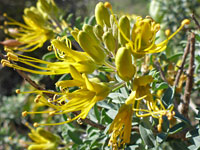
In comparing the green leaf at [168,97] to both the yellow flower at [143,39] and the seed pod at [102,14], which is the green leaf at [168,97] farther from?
the seed pod at [102,14]

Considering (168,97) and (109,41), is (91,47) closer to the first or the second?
(109,41)

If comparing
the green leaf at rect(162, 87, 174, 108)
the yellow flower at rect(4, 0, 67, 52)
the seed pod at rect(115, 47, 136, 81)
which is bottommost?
the green leaf at rect(162, 87, 174, 108)

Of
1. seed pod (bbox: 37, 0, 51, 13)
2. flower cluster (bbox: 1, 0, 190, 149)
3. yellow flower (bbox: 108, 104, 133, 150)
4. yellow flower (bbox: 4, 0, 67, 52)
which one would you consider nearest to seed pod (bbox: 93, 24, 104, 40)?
flower cluster (bbox: 1, 0, 190, 149)

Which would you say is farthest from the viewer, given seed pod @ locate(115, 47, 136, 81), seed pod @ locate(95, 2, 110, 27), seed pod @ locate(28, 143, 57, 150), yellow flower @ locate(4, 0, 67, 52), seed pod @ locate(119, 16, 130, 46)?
yellow flower @ locate(4, 0, 67, 52)

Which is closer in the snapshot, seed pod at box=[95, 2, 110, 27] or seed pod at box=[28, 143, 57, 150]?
seed pod at box=[95, 2, 110, 27]

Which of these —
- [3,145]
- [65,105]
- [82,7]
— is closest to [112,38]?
[65,105]

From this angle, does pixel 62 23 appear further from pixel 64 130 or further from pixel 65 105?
pixel 65 105

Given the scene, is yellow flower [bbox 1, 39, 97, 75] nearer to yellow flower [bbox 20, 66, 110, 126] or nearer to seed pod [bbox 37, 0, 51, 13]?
yellow flower [bbox 20, 66, 110, 126]
